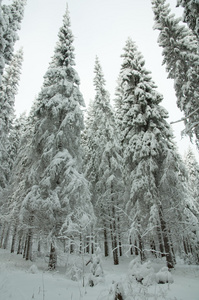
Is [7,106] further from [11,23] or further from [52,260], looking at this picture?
[52,260]

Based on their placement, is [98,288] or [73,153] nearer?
[98,288]

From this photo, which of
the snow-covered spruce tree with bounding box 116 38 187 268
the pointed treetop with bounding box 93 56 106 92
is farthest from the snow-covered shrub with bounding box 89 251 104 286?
the pointed treetop with bounding box 93 56 106 92

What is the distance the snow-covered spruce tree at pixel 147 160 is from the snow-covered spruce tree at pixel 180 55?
173 cm

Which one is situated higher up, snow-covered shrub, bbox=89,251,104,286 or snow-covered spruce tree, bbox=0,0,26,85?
snow-covered spruce tree, bbox=0,0,26,85

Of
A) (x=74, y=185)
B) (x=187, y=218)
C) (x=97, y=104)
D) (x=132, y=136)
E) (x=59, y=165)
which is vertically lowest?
(x=187, y=218)

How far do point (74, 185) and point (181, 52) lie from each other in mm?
12344

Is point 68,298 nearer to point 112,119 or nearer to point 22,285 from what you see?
point 22,285

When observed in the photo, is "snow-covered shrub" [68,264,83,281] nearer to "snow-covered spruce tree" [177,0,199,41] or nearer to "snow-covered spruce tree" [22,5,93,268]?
"snow-covered spruce tree" [22,5,93,268]

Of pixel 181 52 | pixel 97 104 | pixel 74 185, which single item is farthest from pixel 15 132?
pixel 181 52

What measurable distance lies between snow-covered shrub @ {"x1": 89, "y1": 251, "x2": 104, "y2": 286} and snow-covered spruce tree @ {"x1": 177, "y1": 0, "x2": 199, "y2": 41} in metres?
11.1

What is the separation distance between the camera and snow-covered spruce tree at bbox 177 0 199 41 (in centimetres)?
782

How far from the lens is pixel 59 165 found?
11930mm

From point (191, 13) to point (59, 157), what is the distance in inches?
402

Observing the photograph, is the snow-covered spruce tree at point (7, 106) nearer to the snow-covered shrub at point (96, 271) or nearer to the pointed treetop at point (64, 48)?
the pointed treetop at point (64, 48)
